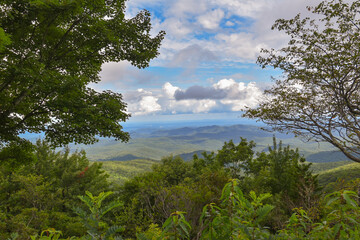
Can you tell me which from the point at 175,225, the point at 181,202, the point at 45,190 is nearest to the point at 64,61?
the point at 175,225

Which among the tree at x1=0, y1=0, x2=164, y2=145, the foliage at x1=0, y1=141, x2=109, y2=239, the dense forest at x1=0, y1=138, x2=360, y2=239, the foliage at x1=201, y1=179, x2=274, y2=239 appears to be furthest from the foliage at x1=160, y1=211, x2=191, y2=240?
the foliage at x1=0, y1=141, x2=109, y2=239

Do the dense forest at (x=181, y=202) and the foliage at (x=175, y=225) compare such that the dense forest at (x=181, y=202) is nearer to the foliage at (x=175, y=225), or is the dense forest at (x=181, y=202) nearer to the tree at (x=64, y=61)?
the foliage at (x=175, y=225)

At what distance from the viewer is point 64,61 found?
880cm

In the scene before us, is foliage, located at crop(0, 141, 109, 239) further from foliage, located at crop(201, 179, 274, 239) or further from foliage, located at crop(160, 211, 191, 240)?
foliage, located at crop(201, 179, 274, 239)

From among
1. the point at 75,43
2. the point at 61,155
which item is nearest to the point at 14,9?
the point at 75,43

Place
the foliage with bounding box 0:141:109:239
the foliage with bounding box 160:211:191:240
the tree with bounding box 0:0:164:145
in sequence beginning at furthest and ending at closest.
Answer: the foliage with bounding box 0:141:109:239 < the tree with bounding box 0:0:164:145 < the foliage with bounding box 160:211:191:240

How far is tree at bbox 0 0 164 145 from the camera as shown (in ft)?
21.0

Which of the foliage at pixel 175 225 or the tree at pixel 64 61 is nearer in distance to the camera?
the foliage at pixel 175 225

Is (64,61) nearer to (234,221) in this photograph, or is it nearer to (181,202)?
(234,221)

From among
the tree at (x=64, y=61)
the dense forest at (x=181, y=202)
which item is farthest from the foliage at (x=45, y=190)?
the tree at (x=64, y=61)

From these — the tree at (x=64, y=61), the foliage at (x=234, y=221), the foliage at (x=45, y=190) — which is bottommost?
the foliage at (x=45, y=190)

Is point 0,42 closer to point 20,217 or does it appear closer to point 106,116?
point 106,116

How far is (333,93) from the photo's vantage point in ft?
29.1

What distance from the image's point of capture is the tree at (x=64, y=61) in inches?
252
